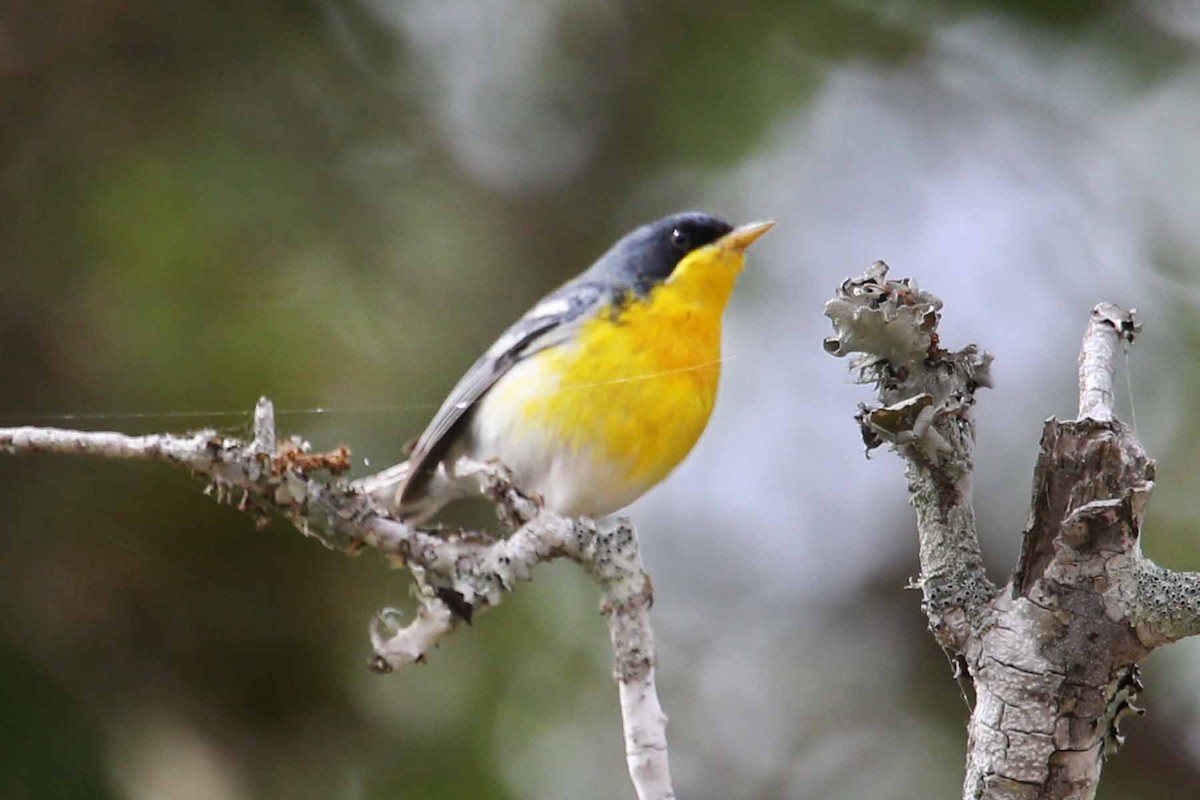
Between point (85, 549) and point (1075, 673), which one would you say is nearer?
point (1075, 673)

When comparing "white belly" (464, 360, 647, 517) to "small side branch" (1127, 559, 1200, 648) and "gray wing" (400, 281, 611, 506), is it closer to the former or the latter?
"gray wing" (400, 281, 611, 506)

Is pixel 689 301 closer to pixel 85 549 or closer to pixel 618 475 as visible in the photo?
pixel 618 475

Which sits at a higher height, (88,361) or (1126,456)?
(88,361)

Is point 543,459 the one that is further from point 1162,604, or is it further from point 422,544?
point 1162,604

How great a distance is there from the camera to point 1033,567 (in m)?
1.44

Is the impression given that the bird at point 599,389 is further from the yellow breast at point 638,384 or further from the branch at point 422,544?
the branch at point 422,544

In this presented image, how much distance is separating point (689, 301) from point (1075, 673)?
137cm

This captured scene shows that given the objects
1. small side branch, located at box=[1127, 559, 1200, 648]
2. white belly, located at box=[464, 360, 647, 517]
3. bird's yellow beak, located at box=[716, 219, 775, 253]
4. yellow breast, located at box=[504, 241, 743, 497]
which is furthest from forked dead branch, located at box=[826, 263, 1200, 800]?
bird's yellow beak, located at box=[716, 219, 775, 253]

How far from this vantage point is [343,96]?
3240 mm

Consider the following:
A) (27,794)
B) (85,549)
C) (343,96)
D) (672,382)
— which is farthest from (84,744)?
(343,96)

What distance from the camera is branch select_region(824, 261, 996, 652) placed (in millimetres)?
1450

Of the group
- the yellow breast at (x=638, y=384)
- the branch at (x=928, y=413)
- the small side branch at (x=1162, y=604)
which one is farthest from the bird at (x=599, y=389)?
the small side branch at (x=1162, y=604)

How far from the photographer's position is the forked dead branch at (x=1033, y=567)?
1380mm

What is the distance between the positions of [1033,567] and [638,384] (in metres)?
1.13
